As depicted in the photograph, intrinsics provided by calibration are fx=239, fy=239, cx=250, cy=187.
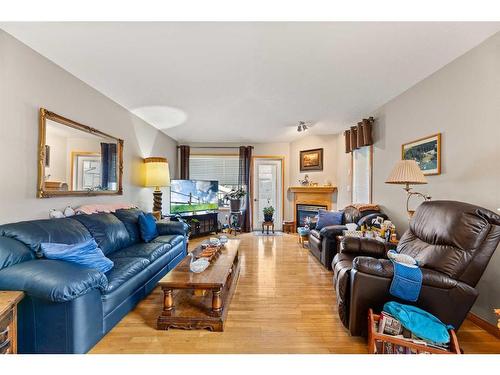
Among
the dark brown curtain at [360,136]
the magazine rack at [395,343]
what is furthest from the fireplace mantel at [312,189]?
the magazine rack at [395,343]

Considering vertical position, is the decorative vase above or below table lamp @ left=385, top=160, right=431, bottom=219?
below

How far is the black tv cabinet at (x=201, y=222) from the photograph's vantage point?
526 centimetres

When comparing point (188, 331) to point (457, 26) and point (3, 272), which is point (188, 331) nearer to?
point (3, 272)

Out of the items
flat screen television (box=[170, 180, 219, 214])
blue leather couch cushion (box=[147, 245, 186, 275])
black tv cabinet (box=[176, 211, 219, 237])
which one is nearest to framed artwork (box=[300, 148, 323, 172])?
flat screen television (box=[170, 180, 219, 214])

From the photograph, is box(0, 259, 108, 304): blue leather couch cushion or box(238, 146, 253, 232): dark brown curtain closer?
box(0, 259, 108, 304): blue leather couch cushion

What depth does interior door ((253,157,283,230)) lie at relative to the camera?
256 inches

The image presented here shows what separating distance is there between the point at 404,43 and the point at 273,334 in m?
2.65

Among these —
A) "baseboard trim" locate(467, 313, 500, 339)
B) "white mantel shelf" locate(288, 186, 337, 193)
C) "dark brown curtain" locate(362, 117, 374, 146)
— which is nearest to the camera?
"baseboard trim" locate(467, 313, 500, 339)

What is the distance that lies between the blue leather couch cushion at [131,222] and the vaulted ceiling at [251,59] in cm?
160

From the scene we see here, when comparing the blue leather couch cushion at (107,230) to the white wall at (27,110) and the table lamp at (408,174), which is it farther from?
the table lamp at (408,174)

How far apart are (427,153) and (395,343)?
223 cm

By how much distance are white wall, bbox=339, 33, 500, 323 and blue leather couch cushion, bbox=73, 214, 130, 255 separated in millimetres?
3574

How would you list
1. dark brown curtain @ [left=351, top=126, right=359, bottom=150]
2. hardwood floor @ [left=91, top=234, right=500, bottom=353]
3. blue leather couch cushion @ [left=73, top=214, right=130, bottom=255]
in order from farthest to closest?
dark brown curtain @ [left=351, top=126, right=359, bottom=150], blue leather couch cushion @ [left=73, top=214, right=130, bottom=255], hardwood floor @ [left=91, top=234, right=500, bottom=353]

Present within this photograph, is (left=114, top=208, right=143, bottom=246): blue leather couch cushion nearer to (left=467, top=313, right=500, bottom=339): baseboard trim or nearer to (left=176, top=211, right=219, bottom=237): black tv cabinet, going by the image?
(left=176, top=211, right=219, bottom=237): black tv cabinet
